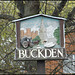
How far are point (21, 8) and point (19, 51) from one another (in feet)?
6.06

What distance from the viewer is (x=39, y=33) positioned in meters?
3.27

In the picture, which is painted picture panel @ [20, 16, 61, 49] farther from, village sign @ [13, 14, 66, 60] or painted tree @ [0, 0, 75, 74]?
painted tree @ [0, 0, 75, 74]

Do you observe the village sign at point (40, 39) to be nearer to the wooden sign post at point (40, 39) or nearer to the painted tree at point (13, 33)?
the wooden sign post at point (40, 39)

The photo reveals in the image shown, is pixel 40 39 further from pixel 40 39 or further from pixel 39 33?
pixel 39 33

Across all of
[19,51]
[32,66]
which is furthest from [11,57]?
[19,51]

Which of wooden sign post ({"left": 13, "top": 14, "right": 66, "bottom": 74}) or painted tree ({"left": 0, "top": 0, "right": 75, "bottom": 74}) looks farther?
painted tree ({"left": 0, "top": 0, "right": 75, "bottom": 74})

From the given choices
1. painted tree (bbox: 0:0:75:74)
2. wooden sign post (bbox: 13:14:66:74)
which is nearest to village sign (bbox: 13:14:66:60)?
wooden sign post (bbox: 13:14:66:74)

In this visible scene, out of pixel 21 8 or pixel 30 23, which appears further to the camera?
pixel 21 8

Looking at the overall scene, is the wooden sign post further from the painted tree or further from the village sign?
the painted tree

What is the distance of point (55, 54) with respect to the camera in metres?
3.20

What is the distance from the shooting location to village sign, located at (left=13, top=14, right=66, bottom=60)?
320 cm

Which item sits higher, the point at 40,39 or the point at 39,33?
the point at 39,33

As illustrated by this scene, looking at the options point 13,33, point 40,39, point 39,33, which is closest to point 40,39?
point 40,39

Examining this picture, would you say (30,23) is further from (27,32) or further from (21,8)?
(21,8)
